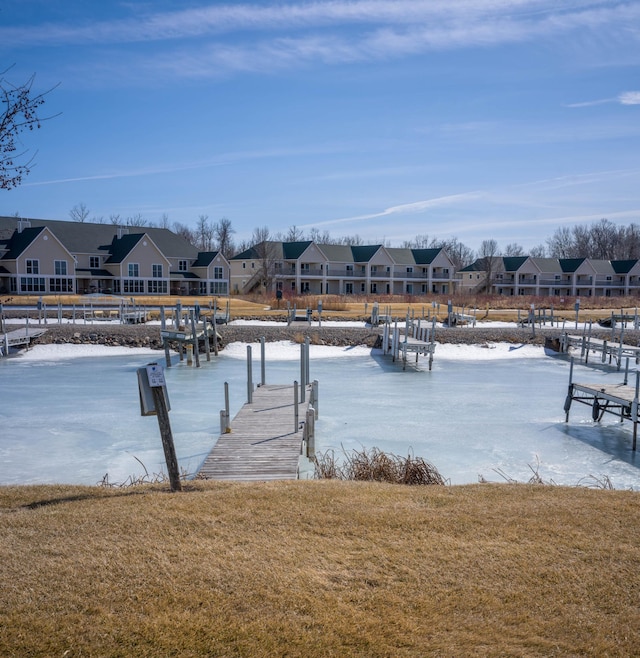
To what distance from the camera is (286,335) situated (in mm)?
36938

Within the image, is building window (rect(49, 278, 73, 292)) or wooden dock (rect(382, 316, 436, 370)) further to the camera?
building window (rect(49, 278, 73, 292))

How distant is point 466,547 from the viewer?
233 inches

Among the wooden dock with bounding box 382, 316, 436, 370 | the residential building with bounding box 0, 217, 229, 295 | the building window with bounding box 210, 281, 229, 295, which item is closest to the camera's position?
the wooden dock with bounding box 382, 316, 436, 370

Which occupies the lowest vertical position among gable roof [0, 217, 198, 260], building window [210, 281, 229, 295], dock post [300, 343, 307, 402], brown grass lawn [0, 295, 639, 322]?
dock post [300, 343, 307, 402]

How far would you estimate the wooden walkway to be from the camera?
10258 millimetres

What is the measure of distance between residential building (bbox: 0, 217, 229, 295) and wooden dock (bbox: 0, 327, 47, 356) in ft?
102

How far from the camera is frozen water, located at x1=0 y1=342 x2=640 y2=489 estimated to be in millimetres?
12672

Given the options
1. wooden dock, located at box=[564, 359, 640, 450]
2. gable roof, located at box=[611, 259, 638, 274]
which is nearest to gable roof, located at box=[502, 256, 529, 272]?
gable roof, located at box=[611, 259, 638, 274]

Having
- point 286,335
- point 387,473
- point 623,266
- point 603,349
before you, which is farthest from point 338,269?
point 387,473

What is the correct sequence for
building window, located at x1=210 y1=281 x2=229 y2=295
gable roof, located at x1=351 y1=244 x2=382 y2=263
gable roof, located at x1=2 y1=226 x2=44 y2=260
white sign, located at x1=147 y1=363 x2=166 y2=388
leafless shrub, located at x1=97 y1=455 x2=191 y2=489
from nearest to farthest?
A: white sign, located at x1=147 y1=363 x2=166 y2=388 → leafless shrub, located at x1=97 y1=455 x2=191 y2=489 → gable roof, located at x1=2 y1=226 x2=44 y2=260 → building window, located at x1=210 y1=281 x2=229 y2=295 → gable roof, located at x1=351 y1=244 x2=382 y2=263

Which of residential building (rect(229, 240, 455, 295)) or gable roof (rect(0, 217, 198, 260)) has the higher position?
gable roof (rect(0, 217, 198, 260))

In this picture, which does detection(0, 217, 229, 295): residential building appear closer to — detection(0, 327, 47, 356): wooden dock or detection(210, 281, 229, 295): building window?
detection(210, 281, 229, 295): building window

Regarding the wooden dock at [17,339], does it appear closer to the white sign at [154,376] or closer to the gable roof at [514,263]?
the white sign at [154,376]

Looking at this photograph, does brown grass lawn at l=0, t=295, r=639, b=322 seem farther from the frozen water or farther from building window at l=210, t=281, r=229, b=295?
the frozen water
